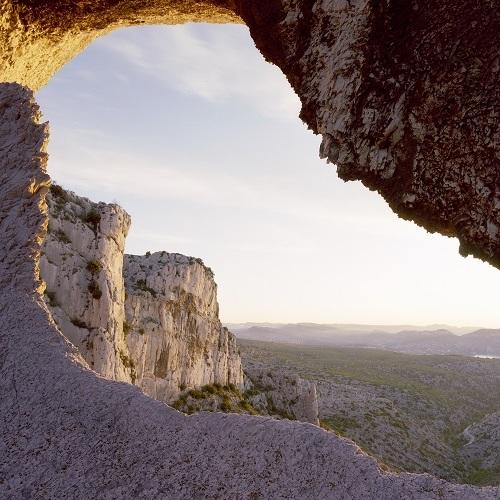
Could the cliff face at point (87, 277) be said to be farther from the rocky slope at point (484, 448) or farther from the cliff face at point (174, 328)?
the rocky slope at point (484, 448)

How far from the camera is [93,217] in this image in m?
27.0

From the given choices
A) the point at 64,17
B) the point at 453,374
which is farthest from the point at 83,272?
the point at 453,374

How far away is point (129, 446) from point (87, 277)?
18.4m

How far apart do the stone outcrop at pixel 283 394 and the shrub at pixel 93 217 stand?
26845 millimetres

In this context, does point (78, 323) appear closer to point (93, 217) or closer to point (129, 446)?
point (93, 217)

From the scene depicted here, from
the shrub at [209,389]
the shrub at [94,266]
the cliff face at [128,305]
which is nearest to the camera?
the cliff face at [128,305]

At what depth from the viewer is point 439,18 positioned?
10.5 meters

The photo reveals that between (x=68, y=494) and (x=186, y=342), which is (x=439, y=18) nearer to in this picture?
(x=68, y=494)

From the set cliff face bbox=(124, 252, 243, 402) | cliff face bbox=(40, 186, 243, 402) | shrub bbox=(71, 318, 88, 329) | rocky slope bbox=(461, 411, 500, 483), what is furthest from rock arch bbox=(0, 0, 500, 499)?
rocky slope bbox=(461, 411, 500, 483)

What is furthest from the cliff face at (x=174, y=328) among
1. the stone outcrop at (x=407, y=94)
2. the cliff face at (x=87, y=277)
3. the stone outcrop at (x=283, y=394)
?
the stone outcrop at (x=407, y=94)

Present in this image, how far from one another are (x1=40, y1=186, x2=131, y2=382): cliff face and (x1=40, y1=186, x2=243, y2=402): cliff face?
2.1 inches

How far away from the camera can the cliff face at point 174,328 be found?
111 ft

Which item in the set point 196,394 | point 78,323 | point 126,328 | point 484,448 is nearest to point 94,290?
point 78,323

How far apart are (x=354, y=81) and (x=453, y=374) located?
126 metres
